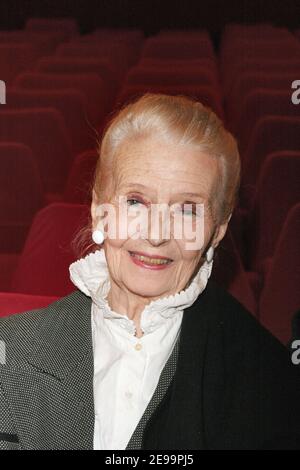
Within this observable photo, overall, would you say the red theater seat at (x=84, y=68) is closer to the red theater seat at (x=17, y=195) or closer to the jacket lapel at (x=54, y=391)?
the red theater seat at (x=17, y=195)

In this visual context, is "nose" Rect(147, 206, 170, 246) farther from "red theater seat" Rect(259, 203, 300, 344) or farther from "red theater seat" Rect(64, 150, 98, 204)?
"red theater seat" Rect(64, 150, 98, 204)

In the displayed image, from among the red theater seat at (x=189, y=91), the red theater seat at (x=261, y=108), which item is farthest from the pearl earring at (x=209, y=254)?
the red theater seat at (x=189, y=91)

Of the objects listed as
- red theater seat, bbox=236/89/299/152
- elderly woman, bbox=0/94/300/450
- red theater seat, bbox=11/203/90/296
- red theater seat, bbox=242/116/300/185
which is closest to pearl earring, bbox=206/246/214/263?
elderly woman, bbox=0/94/300/450

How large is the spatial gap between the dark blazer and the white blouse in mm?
19

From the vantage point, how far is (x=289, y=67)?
7.80 feet

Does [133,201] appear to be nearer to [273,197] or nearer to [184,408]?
[184,408]

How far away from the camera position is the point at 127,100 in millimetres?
989

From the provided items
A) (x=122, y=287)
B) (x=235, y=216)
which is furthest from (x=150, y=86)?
(x=122, y=287)

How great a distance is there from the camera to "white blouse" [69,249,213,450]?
84cm

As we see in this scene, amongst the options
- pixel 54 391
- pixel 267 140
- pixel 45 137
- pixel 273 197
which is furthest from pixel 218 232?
pixel 45 137

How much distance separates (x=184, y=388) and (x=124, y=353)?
9cm

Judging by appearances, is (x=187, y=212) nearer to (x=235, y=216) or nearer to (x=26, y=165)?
Answer: (x=235, y=216)

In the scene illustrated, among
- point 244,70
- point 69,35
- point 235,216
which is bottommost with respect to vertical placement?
point 235,216
